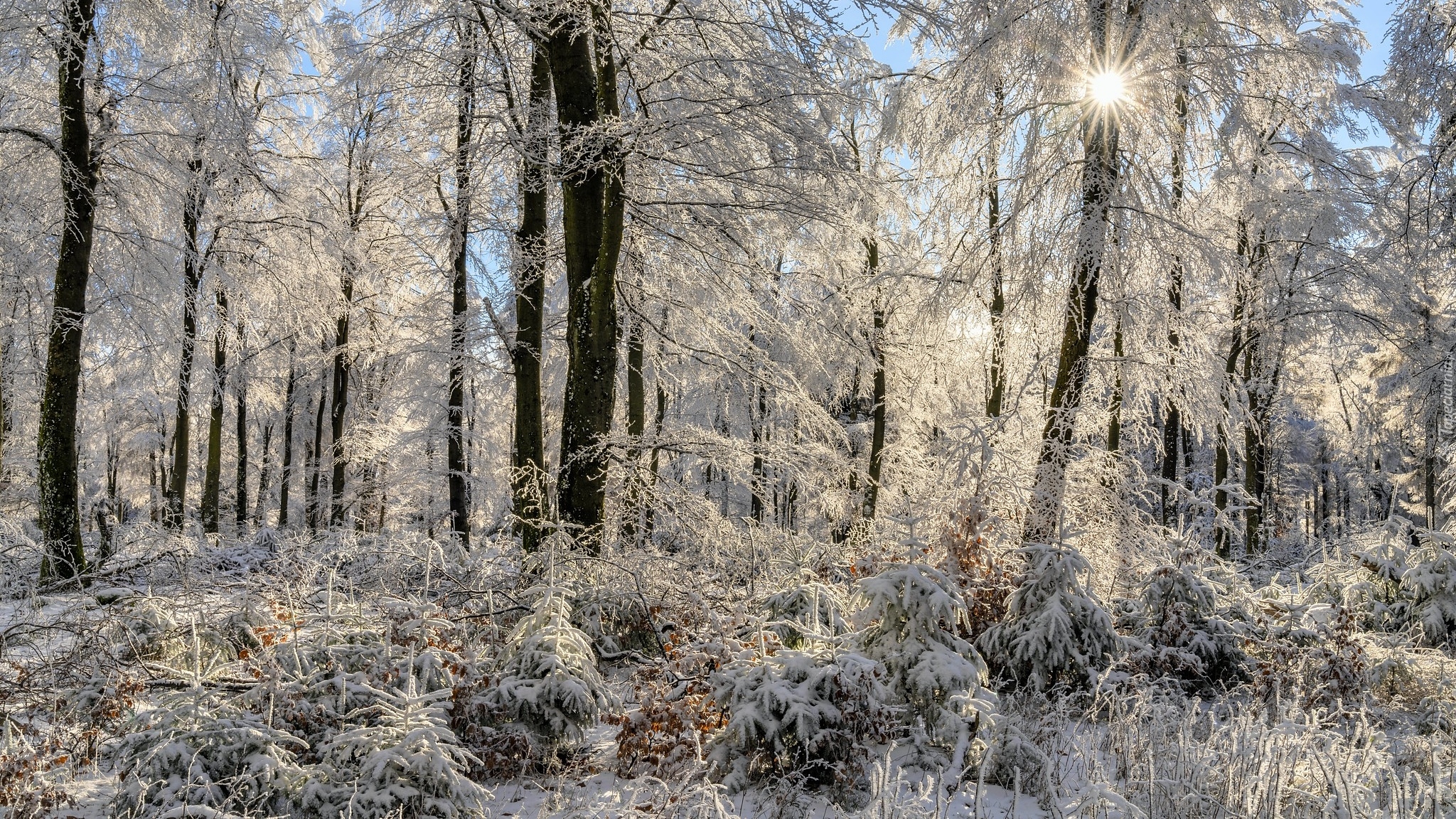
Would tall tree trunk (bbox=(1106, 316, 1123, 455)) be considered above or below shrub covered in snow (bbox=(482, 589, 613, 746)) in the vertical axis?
above

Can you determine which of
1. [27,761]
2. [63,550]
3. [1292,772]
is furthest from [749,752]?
[63,550]

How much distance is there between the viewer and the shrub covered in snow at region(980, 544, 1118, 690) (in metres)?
5.42

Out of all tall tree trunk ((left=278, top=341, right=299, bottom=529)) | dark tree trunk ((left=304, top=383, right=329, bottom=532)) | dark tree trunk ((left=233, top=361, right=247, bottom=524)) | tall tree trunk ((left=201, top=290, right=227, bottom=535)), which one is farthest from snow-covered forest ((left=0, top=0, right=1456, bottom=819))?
tall tree trunk ((left=278, top=341, right=299, bottom=529))

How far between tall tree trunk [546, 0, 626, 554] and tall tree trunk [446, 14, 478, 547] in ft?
3.95

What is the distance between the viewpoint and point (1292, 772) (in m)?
3.79

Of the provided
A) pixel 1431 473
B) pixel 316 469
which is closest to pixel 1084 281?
pixel 316 469

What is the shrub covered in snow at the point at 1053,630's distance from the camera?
5.42 m

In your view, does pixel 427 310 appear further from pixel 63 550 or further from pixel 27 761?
pixel 27 761

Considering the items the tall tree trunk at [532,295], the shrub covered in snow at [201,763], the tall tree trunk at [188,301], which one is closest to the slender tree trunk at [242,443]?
the tall tree trunk at [188,301]

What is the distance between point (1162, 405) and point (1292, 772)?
4.16 meters

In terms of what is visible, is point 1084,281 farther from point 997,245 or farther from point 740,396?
point 740,396

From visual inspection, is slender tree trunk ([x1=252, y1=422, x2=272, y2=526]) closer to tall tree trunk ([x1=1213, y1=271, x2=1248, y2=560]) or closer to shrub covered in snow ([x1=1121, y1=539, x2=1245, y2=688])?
tall tree trunk ([x1=1213, y1=271, x2=1248, y2=560])

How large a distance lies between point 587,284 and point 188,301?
817 cm

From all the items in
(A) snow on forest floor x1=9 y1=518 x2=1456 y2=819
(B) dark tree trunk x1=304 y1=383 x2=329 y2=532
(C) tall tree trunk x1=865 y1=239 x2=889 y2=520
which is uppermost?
(C) tall tree trunk x1=865 y1=239 x2=889 y2=520
